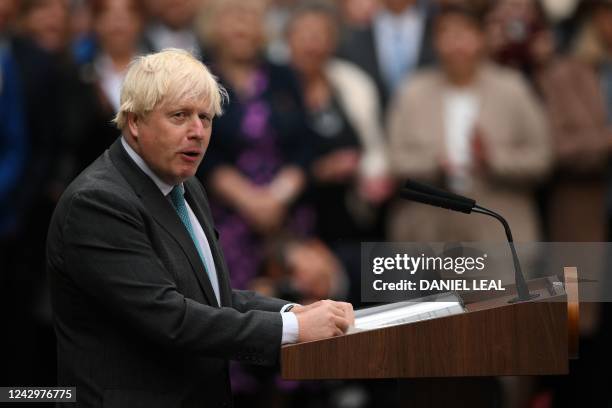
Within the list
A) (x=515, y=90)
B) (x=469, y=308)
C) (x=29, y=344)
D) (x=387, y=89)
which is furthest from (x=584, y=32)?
(x=469, y=308)

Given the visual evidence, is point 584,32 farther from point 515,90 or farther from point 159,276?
point 159,276

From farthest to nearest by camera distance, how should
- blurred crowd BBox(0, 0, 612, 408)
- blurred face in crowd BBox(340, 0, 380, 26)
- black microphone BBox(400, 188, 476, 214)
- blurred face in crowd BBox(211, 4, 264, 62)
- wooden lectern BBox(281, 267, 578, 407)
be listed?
1. blurred face in crowd BBox(340, 0, 380, 26)
2. blurred face in crowd BBox(211, 4, 264, 62)
3. blurred crowd BBox(0, 0, 612, 408)
4. black microphone BBox(400, 188, 476, 214)
5. wooden lectern BBox(281, 267, 578, 407)

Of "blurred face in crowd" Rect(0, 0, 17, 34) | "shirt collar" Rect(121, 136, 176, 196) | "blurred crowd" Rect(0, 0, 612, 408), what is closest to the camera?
"shirt collar" Rect(121, 136, 176, 196)

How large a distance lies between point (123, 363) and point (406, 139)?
4252 millimetres

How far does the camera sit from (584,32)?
838cm

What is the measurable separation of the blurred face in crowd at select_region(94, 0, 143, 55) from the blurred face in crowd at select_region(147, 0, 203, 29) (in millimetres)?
459

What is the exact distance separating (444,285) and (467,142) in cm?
399

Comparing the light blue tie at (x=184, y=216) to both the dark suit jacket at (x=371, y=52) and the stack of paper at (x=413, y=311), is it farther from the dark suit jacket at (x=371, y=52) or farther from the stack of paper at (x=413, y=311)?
the dark suit jacket at (x=371, y=52)

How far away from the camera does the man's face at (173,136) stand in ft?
12.8

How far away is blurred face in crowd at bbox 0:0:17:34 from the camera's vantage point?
7496 millimetres

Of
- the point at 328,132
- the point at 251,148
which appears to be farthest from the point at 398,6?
the point at 251,148

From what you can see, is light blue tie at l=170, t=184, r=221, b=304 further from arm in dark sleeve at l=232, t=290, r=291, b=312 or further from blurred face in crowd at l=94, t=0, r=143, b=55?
blurred face in crowd at l=94, t=0, r=143, b=55

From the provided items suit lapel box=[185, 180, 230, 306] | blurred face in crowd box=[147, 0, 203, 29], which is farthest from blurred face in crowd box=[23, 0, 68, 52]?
suit lapel box=[185, 180, 230, 306]

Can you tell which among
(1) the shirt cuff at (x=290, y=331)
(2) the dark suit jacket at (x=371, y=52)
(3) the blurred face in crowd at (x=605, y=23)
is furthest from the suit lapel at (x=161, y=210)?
(3) the blurred face in crowd at (x=605, y=23)
